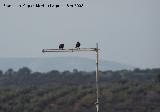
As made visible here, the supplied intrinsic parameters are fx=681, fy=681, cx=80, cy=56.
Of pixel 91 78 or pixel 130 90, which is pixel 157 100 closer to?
pixel 130 90

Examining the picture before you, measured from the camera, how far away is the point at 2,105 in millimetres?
65688

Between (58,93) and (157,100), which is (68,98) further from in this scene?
(157,100)

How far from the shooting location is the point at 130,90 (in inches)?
2844

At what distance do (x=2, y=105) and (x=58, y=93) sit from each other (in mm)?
8938

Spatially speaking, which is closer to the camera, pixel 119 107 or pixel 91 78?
pixel 119 107

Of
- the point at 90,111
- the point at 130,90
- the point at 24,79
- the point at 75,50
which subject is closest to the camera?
the point at 75,50

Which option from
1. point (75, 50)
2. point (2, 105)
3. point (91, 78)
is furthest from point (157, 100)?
point (91, 78)

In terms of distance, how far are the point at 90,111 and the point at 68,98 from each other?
24.5ft

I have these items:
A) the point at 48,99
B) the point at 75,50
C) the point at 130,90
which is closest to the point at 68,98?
the point at 48,99

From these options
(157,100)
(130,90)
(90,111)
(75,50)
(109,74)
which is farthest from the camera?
(109,74)

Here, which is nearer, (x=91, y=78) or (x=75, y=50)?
(x=75, y=50)

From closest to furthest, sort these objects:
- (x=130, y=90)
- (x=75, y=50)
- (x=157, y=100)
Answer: (x=75, y=50) → (x=157, y=100) → (x=130, y=90)

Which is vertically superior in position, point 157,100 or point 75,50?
point 75,50

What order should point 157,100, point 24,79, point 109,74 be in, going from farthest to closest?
point 109,74, point 24,79, point 157,100
